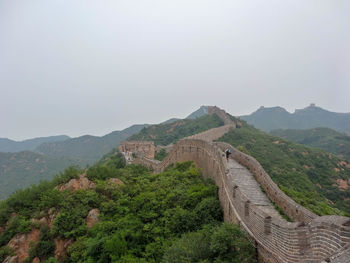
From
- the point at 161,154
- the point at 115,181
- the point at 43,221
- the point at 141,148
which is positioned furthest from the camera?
the point at 141,148

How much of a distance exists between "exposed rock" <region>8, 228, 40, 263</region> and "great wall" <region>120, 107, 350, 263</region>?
10.2 meters

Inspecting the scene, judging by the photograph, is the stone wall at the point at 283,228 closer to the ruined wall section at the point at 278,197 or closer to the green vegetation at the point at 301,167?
the ruined wall section at the point at 278,197

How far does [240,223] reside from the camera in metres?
6.93

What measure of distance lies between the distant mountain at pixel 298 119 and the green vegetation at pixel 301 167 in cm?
7556

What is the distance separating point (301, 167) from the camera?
25016mm

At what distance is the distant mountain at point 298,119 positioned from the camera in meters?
104

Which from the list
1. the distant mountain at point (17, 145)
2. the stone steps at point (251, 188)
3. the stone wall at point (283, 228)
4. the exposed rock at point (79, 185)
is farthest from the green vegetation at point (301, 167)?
the distant mountain at point (17, 145)

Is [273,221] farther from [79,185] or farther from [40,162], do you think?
[40,162]

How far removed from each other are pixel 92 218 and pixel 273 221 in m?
10.1

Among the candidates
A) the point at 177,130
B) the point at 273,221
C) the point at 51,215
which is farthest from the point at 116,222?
the point at 177,130

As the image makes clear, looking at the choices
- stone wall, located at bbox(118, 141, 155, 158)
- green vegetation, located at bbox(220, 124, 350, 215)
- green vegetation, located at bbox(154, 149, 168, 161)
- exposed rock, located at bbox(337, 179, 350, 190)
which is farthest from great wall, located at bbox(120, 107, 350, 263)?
stone wall, located at bbox(118, 141, 155, 158)

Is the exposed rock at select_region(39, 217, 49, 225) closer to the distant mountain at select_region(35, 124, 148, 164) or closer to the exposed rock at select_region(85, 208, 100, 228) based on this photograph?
the exposed rock at select_region(85, 208, 100, 228)

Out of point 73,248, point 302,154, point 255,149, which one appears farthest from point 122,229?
point 302,154

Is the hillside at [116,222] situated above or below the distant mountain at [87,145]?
below
